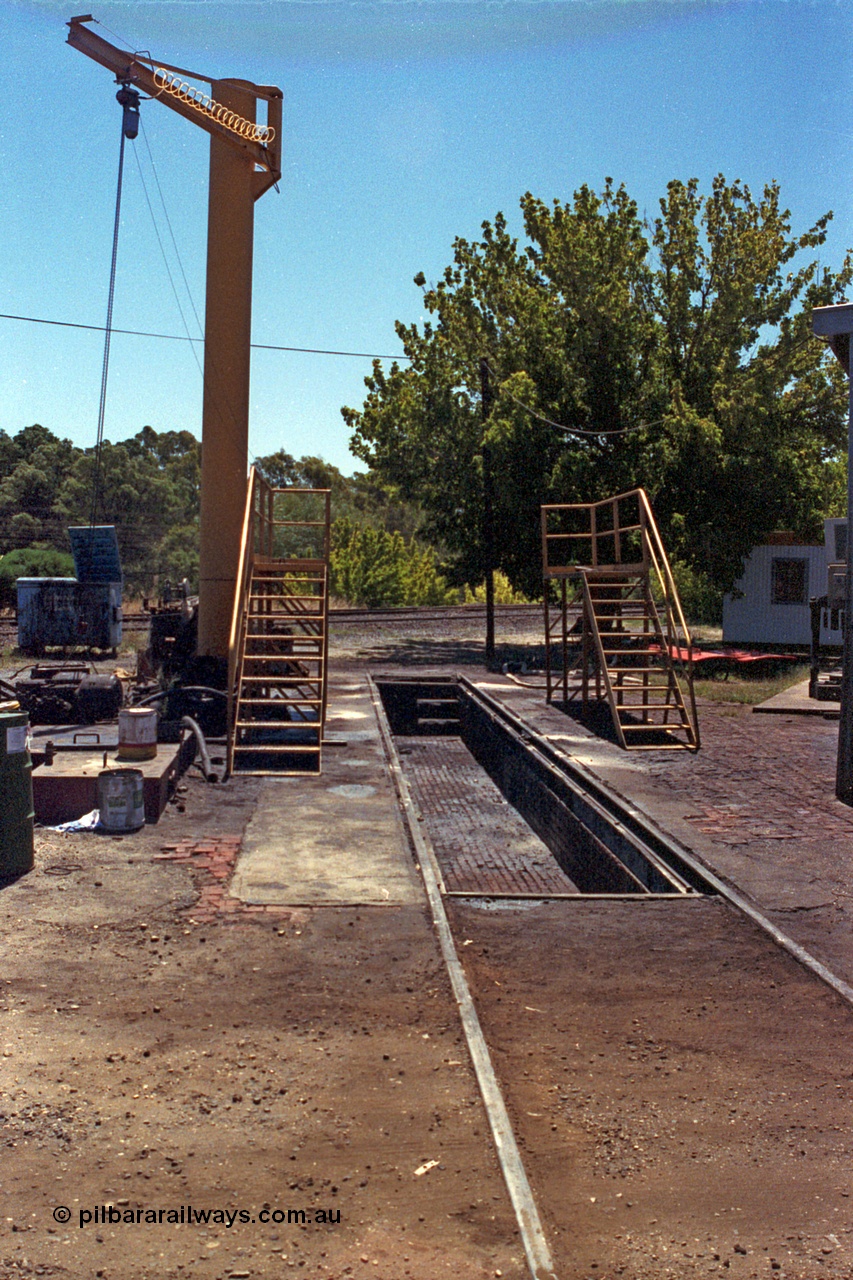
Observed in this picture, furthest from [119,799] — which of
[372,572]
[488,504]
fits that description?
[372,572]

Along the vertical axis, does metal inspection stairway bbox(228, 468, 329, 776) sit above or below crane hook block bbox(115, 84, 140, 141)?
below

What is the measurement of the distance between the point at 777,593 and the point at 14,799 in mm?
23953

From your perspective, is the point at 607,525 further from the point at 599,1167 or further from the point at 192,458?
the point at 192,458

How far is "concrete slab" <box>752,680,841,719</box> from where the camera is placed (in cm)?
1656

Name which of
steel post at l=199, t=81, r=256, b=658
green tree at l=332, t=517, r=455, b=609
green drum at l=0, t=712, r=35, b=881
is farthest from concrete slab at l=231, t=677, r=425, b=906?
green tree at l=332, t=517, r=455, b=609

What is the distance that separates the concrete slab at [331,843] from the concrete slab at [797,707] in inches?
273

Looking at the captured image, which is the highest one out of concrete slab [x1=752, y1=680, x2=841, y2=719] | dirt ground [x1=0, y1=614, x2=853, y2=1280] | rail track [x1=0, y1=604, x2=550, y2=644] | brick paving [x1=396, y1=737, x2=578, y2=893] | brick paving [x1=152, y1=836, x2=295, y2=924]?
rail track [x1=0, y1=604, x2=550, y2=644]

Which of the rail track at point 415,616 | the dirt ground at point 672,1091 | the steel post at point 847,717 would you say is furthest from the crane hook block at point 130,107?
the rail track at point 415,616

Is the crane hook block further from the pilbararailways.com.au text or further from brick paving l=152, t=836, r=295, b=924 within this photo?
the pilbararailways.com.au text

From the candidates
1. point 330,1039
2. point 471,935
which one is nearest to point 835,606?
point 471,935

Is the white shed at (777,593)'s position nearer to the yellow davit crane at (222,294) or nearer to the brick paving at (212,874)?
the yellow davit crane at (222,294)

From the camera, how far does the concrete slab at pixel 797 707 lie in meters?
16.6

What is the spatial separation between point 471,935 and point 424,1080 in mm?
2143

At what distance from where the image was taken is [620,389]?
2636cm
